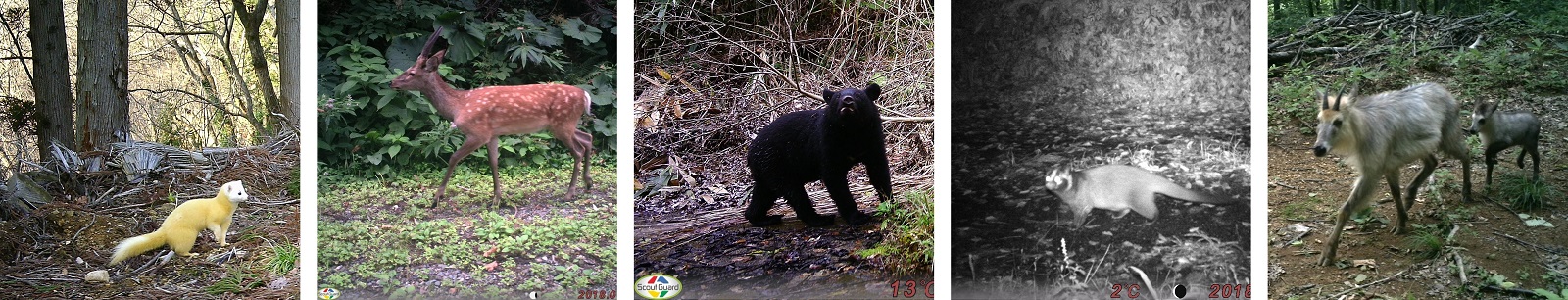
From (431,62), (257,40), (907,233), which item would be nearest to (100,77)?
(257,40)

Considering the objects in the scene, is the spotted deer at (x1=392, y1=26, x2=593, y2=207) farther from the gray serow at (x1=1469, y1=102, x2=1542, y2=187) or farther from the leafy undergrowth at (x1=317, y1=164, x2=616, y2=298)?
the gray serow at (x1=1469, y1=102, x2=1542, y2=187)

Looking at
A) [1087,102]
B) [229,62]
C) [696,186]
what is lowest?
[696,186]

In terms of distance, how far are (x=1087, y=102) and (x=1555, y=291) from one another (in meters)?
2.06

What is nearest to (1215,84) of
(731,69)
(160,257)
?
(731,69)

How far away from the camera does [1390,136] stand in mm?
3988

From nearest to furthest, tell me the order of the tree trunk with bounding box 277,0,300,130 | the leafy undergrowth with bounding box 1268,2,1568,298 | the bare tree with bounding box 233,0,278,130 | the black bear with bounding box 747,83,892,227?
1. the black bear with bounding box 747,83,892,227
2. the leafy undergrowth with bounding box 1268,2,1568,298
3. the tree trunk with bounding box 277,0,300,130
4. the bare tree with bounding box 233,0,278,130

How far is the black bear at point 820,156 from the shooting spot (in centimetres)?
392

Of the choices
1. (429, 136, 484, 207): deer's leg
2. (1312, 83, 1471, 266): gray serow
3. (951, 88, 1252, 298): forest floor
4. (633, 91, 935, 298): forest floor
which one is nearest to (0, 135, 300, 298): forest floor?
(429, 136, 484, 207): deer's leg

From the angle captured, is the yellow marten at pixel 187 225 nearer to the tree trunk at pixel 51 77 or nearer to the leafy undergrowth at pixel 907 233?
the tree trunk at pixel 51 77

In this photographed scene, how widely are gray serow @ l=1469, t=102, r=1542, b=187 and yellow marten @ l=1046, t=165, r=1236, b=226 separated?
1272 mm

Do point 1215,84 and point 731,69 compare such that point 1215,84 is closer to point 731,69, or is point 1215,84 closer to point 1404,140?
point 1404,140

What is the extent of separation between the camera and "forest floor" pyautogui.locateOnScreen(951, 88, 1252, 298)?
13.6 ft

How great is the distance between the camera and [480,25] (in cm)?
421

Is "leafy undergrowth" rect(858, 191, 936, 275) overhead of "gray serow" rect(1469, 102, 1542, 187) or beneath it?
beneath
